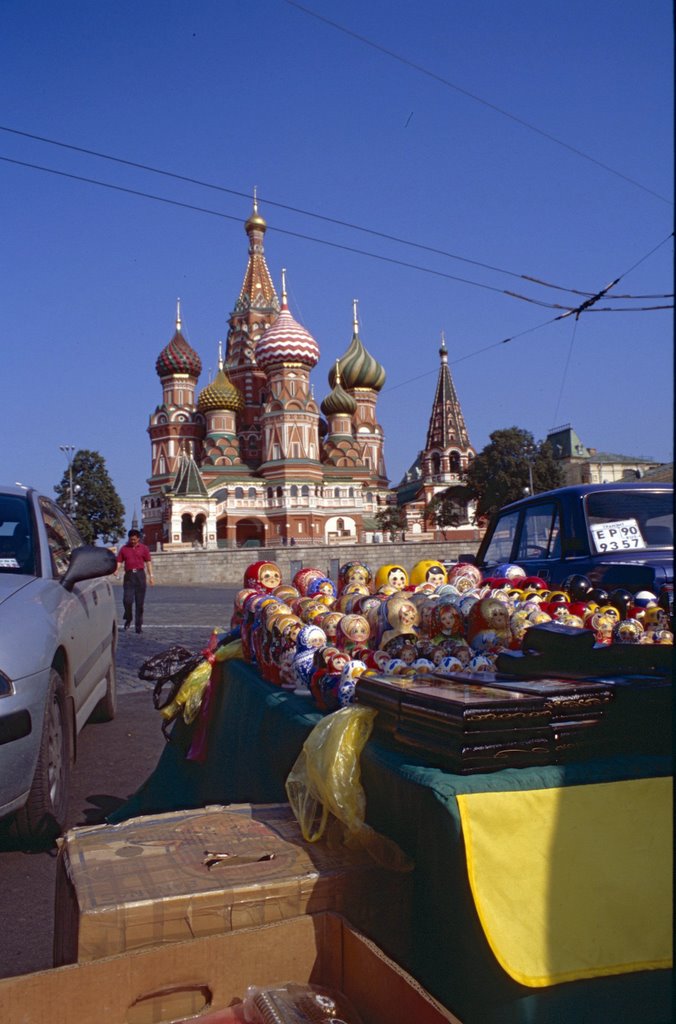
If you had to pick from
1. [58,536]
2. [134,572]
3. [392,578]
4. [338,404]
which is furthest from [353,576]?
[338,404]

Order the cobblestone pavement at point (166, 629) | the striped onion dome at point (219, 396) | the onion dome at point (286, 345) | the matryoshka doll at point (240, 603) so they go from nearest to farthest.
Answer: the matryoshka doll at point (240, 603), the cobblestone pavement at point (166, 629), the onion dome at point (286, 345), the striped onion dome at point (219, 396)

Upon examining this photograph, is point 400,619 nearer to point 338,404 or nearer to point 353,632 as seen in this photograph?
point 353,632

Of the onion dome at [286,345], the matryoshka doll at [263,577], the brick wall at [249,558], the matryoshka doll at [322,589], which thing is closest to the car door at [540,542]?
the matryoshka doll at [322,589]

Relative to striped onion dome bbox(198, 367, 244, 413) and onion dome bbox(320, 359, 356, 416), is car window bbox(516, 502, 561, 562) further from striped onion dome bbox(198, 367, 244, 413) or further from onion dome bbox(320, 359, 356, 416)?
onion dome bbox(320, 359, 356, 416)

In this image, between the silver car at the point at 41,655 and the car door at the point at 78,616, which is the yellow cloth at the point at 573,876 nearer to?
the silver car at the point at 41,655

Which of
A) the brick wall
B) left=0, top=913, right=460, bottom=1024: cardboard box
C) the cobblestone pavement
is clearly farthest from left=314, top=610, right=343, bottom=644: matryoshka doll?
the brick wall

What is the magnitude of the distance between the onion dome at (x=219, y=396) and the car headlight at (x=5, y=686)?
181ft

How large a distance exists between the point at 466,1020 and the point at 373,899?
1.15ft

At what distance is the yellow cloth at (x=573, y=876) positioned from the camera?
166 cm

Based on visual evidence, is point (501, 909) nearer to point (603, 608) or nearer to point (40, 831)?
point (603, 608)

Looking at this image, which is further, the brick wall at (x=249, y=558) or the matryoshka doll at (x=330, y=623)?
the brick wall at (x=249, y=558)

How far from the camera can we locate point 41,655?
3.43 metres

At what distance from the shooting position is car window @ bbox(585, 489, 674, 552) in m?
4.41

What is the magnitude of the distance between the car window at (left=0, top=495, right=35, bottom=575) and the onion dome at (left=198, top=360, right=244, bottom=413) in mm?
53821
